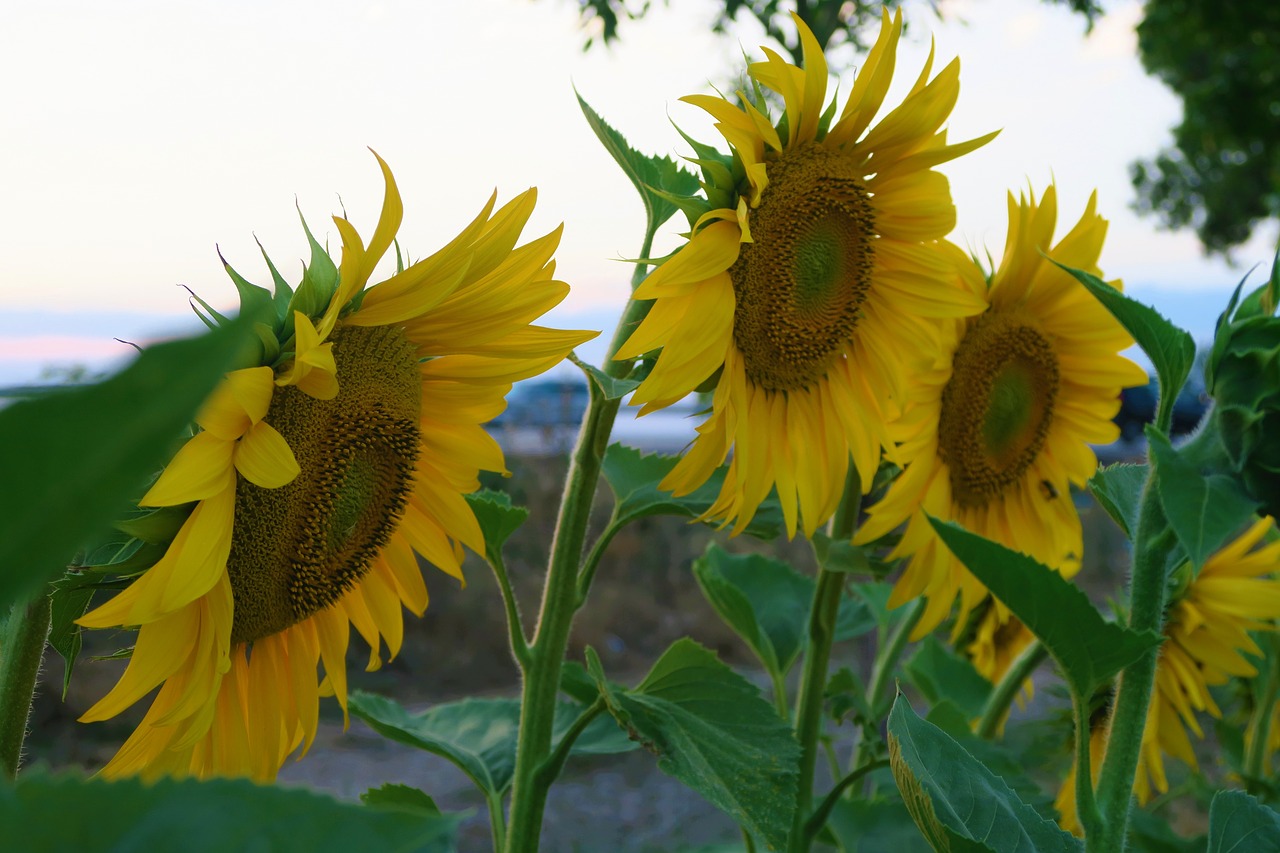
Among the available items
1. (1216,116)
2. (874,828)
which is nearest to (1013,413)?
(874,828)

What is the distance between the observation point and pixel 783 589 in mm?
1106

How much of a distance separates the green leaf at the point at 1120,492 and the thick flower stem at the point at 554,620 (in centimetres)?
27

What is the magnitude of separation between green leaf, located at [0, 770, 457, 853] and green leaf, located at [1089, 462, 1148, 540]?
0.46m

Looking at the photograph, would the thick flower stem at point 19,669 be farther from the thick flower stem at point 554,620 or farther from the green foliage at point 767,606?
the green foliage at point 767,606

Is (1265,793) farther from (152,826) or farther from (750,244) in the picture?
(152,826)

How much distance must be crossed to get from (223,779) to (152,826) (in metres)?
0.01

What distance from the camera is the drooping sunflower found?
0.69 m

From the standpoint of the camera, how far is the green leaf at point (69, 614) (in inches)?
19.3

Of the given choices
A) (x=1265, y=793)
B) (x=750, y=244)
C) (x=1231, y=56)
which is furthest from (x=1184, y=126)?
(x=750, y=244)

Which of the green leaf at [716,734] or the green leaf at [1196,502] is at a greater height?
the green leaf at [1196,502]

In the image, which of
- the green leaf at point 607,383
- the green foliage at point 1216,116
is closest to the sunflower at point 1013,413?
the green leaf at point 607,383

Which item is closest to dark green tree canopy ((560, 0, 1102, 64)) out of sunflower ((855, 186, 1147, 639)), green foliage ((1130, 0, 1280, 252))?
sunflower ((855, 186, 1147, 639))

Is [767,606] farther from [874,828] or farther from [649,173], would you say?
[649,173]

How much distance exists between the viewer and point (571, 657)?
170 inches
